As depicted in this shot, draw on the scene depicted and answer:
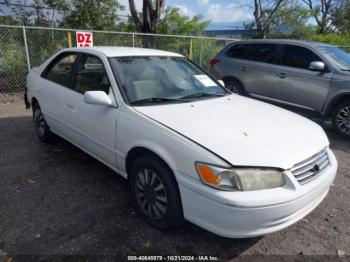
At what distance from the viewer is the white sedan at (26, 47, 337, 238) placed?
2225 mm

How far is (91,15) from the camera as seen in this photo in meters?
11.8

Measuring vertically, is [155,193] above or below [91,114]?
below

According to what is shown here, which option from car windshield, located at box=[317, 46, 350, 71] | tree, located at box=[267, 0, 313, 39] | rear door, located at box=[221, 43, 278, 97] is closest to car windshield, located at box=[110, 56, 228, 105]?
rear door, located at box=[221, 43, 278, 97]

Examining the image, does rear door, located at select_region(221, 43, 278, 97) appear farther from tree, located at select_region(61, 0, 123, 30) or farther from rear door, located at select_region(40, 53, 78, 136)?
tree, located at select_region(61, 0, 123, 30)

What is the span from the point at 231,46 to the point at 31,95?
16.4ft

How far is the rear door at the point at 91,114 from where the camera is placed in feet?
10.3

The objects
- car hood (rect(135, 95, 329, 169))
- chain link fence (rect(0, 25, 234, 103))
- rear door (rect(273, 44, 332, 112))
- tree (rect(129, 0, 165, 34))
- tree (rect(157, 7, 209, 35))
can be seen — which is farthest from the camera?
tree (rect(157, 7, 209, 35))

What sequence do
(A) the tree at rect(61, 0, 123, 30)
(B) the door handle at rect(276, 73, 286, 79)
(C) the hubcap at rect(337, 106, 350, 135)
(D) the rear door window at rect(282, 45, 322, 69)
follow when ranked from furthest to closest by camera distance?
(A) the tree at rect(61, 0, 123, 30) → (B) the door handle at rect(276, 73, 286, 79) → (D) the rear door window at rect(282, 45, 322, 69) → (C) the hubcap at rect(337, 106, 350, 135)

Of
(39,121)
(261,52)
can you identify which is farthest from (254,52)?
(39,121)

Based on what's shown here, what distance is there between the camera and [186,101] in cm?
321

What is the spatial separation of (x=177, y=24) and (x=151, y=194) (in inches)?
514

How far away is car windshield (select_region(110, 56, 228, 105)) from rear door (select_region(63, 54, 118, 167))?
208 millimetres

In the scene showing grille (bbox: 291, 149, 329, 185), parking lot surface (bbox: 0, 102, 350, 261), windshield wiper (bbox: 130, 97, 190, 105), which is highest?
windshield wiper (bbox: 130, 97, 190, 105)

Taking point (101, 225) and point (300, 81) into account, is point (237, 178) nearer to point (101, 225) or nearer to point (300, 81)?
point (101, 225)
